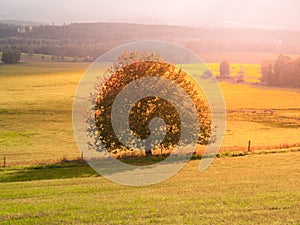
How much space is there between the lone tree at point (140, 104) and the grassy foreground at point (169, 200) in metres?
8.73

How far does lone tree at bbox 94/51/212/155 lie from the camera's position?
32438mm

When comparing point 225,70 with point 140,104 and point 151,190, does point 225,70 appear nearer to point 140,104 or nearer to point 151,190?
point 140,104

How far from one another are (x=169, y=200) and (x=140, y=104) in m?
16.5

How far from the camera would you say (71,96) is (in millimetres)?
96125

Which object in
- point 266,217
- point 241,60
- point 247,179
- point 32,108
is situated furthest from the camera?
point 241,60

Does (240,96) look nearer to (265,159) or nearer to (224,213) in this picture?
(265,159)

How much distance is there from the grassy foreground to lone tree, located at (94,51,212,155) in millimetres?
8733

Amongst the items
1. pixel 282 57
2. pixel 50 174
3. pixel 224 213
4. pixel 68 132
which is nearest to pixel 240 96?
pixel 282 57

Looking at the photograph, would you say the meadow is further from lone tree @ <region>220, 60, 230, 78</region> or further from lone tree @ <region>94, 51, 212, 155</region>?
lone tree @ <region>220, 60, 230, 78</region>

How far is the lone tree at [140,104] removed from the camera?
106ft

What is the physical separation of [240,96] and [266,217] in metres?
90.2

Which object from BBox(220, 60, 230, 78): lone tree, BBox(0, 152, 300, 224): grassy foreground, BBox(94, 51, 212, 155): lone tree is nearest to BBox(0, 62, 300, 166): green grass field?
BBox(94, 51, 212, 155): lone tree

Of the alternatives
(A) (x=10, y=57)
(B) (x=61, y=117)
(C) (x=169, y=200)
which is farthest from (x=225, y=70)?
(C) (x=169, y=200)

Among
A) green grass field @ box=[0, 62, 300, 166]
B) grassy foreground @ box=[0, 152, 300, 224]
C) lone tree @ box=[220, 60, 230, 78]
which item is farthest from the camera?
lone tree @ box=[220, 60, 230, 78]
